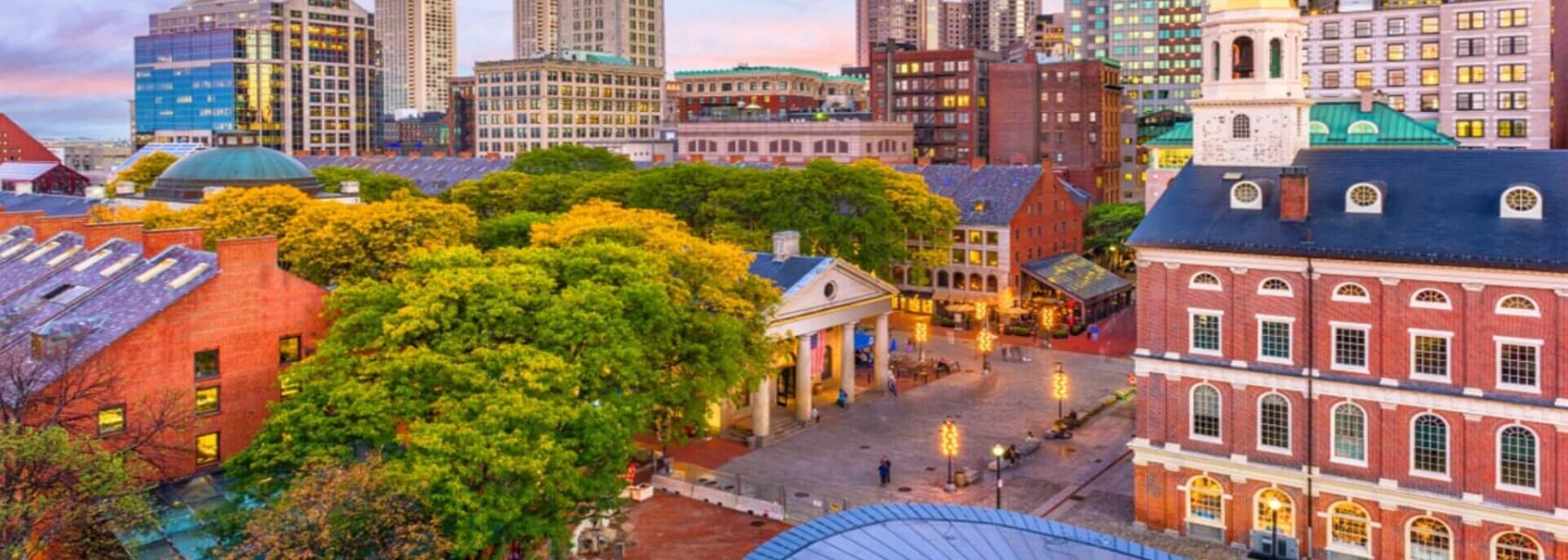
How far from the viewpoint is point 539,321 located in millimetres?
44469

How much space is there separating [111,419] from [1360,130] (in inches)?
3254

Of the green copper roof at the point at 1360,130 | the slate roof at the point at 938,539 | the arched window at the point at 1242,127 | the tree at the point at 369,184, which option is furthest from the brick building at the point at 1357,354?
the tree at the point at 369,184

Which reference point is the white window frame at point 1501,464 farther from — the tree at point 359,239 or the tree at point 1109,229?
the tree at point 1109,229

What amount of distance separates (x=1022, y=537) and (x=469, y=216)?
58823 mm

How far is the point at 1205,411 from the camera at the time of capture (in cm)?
5019

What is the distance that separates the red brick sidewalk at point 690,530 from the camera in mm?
48781

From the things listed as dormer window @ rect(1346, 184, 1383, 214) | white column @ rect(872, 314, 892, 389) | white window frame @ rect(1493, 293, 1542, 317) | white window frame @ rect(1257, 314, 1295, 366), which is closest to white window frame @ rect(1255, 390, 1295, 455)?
white window frame @ rect(1257, 314, 1295, 366)

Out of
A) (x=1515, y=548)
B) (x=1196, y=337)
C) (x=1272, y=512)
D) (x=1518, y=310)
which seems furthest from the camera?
(x=1196, y=337)

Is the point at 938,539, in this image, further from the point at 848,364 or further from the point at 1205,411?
the point at 848,364

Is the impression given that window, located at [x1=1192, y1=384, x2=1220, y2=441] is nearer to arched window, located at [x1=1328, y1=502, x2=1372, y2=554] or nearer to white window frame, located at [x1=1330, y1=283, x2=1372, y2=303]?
arched window, located at [x1=1328, y1=502, x2=1372, y2=554]

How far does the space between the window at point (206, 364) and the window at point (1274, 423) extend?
39587mm

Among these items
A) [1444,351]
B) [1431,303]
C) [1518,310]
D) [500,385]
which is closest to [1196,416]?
[1444,351]

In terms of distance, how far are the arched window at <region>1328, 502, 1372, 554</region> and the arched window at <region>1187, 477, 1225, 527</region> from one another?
401 centimetres

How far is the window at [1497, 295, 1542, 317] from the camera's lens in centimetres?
4341
